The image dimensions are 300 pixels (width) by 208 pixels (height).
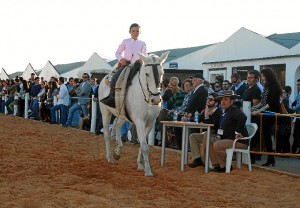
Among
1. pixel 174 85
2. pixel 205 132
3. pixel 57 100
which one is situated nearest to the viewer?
pixel 205 132

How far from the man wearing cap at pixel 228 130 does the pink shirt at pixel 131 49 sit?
193 centimetres

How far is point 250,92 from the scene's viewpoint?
451 inches

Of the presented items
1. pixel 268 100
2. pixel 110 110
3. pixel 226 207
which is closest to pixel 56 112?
pixel 110 110

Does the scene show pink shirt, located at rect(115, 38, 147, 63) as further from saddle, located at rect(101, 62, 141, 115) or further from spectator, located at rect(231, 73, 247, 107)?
spectator, located at rect(231, 73, 247, 107)

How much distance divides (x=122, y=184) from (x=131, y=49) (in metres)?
3.54

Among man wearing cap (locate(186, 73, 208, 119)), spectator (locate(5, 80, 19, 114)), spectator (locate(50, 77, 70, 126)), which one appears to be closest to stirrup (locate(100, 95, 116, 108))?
man wearing cap (locate(186, 73, 208, 119))

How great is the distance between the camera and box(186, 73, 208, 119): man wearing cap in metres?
11.3

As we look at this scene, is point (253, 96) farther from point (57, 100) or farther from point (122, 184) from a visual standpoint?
point (57, 100)

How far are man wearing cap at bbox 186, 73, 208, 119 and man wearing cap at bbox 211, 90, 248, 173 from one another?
1.30 metres

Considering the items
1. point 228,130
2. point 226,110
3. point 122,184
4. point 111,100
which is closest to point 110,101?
point 111,100

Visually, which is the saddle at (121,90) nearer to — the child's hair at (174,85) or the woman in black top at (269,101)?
the woman in black top at (269,101)

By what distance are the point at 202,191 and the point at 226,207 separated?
3.52 feet

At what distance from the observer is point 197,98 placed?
11344 mm

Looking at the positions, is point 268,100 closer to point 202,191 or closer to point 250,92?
point 250,92
